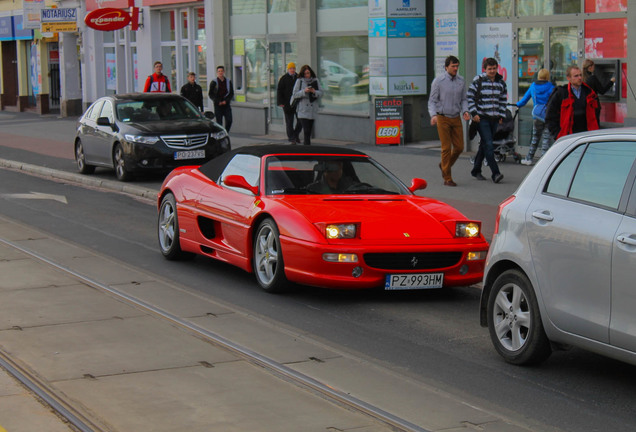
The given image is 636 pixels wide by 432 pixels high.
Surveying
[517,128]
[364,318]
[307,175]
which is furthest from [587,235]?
[517,128]

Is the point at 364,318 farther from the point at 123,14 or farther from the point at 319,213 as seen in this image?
the point at 123,14

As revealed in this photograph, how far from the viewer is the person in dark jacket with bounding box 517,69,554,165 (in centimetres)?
1869

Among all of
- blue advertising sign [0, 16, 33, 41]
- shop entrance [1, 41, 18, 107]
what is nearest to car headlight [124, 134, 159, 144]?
blue advertising sign [0, 16, 33, 41]

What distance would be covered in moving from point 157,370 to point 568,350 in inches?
105

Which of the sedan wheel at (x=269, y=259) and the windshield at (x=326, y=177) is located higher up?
the windshield at (x=326, y=177)

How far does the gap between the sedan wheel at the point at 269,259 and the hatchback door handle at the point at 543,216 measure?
2.87 meters

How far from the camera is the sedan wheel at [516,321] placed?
22.8 feet

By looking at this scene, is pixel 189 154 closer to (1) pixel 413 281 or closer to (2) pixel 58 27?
(1) pixel 413 281

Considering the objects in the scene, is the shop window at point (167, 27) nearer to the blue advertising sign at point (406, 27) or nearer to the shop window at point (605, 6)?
the blue advertising sign at point (406, 27)

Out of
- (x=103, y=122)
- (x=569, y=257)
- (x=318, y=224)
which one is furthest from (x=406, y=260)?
(x=103, y=122)

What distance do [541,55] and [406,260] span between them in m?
11.9

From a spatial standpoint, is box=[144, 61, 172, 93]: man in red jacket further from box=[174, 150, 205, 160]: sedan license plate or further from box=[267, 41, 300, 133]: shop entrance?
box=[174, 150, 205, 160]: sedan license plate

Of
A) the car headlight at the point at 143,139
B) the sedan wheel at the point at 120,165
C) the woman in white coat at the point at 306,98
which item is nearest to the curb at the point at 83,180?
the sedan wheel at the point at 120,165

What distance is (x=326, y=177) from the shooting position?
407 inches
